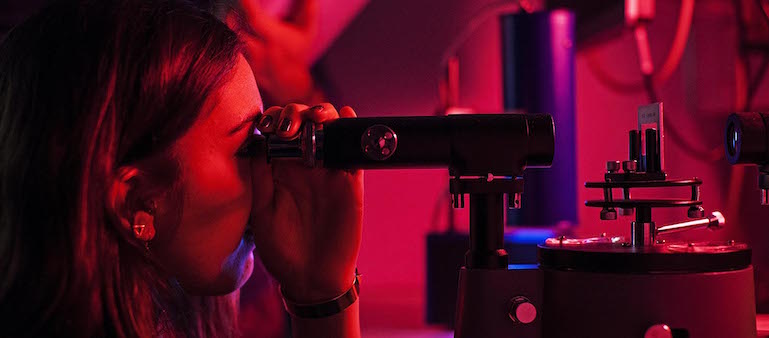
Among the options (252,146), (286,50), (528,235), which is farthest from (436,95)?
(252,146)

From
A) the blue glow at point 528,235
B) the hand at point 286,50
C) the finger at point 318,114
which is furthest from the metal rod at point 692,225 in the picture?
the hand at point 286,50

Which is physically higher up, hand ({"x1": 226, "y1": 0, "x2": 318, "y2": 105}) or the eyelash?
hand ({"x1": 226, "y1": 0, "x2": 318, "y2": 105})

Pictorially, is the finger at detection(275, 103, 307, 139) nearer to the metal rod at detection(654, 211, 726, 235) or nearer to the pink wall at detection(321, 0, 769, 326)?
the metal rod at detection(654, 211, 726, 235)

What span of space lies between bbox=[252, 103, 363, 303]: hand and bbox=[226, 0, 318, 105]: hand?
37.0 inches

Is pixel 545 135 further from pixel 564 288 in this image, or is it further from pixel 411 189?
pixel 411 189

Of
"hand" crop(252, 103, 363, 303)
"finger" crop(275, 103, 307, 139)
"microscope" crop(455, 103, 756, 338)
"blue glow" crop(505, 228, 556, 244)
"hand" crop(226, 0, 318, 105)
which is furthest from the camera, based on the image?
"hand" crop(226, 0, 318, 105)

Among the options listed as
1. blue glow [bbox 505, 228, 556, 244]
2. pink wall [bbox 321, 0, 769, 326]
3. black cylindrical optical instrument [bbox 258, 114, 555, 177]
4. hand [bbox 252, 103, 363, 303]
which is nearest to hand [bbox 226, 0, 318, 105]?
pink wall [bbox 321, 0, 769, 326]

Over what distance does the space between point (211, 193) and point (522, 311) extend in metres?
0.34

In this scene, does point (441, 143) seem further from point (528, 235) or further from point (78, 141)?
point (528, 235)

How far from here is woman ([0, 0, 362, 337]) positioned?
617 millimetres

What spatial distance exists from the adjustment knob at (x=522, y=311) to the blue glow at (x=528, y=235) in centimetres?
76

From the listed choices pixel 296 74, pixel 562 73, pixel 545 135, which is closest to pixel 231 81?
pixel 545 135

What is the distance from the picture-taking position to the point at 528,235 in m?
1.36

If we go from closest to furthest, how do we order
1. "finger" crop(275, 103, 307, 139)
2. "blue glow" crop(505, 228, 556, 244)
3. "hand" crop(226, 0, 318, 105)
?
1. "finger" crop(275, 103, 307, 139)
2. "blue glow" crop(505, 228, 556, 244)
3. "hand" crop(226, 0, 318, 105)
